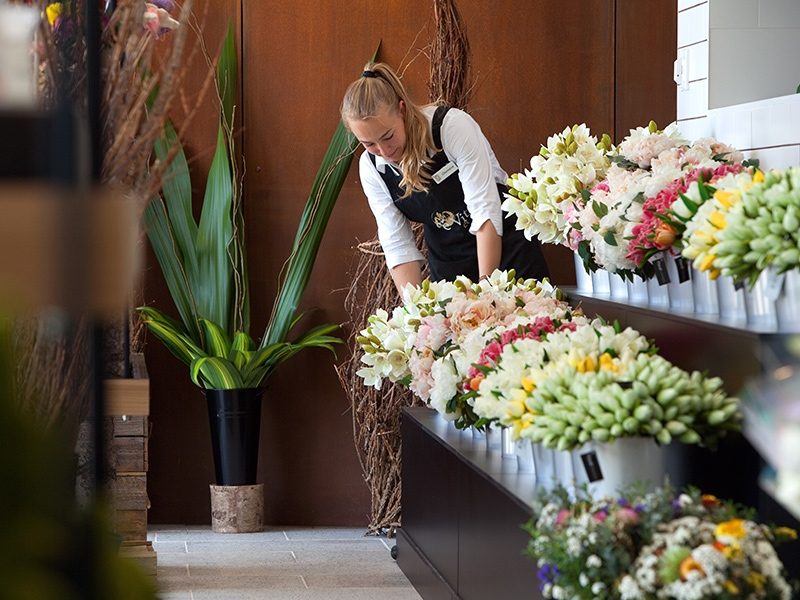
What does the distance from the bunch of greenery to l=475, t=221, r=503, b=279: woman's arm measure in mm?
1112

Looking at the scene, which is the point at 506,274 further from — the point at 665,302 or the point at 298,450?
the point at 298,450

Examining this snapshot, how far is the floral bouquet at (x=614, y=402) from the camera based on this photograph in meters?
2.00

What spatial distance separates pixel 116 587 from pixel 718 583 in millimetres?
1185

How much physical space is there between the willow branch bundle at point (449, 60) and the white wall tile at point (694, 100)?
3.62ft

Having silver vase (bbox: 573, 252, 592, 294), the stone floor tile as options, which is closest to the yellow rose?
silver vase (bbox: 573, 252, 592, 294)

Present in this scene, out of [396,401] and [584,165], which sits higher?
[584,165]

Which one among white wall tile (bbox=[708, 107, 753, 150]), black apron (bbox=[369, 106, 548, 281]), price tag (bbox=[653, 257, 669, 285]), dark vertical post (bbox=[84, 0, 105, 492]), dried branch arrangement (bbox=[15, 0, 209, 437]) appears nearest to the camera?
dark vertical post (bbox=[84, 0, 105, 492])

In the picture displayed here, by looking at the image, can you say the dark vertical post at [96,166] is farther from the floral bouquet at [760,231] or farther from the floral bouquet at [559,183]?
the floral bouquet at [559,183]

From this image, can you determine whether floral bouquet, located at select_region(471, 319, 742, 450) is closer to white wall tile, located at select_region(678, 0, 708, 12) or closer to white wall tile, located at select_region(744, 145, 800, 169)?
white wall tile, located at select_region(744, 145, 800, 169)

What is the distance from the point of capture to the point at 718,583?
5.48 ft

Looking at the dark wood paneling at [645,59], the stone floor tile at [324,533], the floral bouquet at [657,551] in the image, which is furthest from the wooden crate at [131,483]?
the dark wood paneling at [645,59]

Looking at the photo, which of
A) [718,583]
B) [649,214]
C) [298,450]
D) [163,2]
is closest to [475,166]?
[163,2]

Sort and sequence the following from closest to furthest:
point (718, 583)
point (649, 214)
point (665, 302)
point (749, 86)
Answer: point (718, 583), point (649, 214), point (665, 302), point (749, 86)

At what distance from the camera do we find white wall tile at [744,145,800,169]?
2.97 metres
